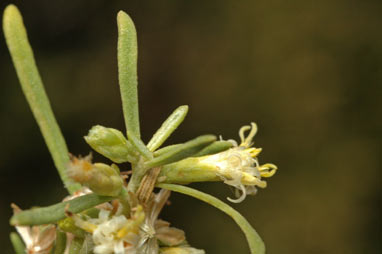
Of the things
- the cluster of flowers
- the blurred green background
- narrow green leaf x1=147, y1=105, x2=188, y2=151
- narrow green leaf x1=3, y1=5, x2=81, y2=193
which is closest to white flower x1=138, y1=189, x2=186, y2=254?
the cluster of flowers

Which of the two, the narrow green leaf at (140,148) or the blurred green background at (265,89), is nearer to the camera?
the narrow green leaf at (140,148)

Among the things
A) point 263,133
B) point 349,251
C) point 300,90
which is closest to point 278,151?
point 263,133

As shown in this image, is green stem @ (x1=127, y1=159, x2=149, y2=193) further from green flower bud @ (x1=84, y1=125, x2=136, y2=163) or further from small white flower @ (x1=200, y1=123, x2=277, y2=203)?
small white flower @ (x1=200, y1=123, x2=277, y2=203)

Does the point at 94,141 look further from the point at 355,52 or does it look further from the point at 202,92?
the point at 355,52

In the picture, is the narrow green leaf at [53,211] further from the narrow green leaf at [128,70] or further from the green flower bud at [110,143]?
the narrow green leaf at [128,70]

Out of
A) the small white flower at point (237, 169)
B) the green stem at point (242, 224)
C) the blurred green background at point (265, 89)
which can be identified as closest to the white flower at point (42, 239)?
the green stem at point (242, 224)

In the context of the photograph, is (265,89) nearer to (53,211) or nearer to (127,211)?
(127,211)
